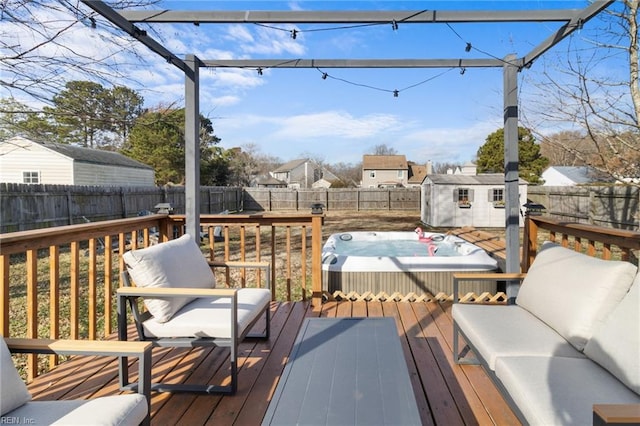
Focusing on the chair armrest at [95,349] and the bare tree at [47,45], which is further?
the bare tree at [47,45]

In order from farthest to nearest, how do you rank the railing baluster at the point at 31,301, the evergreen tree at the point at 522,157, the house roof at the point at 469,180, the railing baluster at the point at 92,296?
the evergreen tree at the point at 522,157
the house roof at the point at 469,180
the railing baluster at the point at 92,296
the railing baluster at the point at 31,301

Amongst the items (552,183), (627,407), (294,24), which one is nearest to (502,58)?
(294,24)

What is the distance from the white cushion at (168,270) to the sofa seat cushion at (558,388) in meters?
1.83

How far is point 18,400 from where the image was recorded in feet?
4.14

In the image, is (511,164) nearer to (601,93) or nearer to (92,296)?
(601,93)

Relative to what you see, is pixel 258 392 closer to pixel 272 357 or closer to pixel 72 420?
pixel 272 357

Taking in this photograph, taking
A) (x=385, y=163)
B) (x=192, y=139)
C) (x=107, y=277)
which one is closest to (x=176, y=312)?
(x=107, y=277)

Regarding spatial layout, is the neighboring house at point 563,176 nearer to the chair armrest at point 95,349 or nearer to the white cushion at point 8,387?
the chair armrest at point 95,349

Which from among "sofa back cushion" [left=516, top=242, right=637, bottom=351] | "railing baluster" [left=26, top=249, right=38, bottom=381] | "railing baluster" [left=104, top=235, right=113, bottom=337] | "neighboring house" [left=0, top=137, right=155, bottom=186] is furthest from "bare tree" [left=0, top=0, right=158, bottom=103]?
"neighboring house" [left=0, top=137, right=155, bottom=186]

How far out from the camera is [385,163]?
36.1 m

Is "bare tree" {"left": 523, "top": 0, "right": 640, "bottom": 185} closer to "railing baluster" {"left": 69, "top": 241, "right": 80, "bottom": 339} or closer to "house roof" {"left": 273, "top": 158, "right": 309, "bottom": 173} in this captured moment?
"railing baluster" {"left": 69, "top": 241, "right": 80, "bottom": 339}

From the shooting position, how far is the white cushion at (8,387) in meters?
1.21

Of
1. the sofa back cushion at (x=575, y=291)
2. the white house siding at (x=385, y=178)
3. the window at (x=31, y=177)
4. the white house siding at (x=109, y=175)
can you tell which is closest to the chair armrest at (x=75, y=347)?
the sofa back cushion at (x=575, y=291)

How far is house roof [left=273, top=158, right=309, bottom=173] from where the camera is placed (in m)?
43.6
